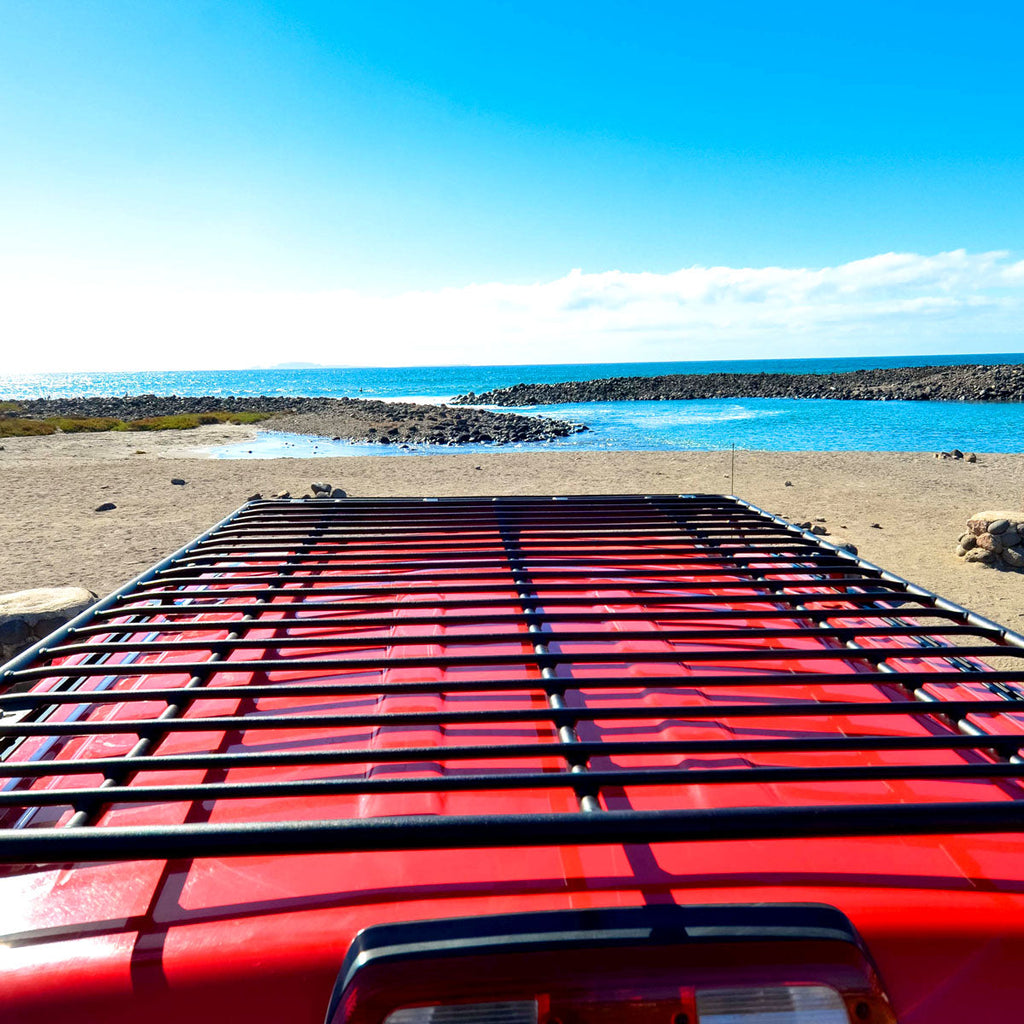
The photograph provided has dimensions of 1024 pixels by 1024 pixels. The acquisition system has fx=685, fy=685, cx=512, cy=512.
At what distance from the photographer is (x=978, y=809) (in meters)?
1.17

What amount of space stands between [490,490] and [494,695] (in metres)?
14.6

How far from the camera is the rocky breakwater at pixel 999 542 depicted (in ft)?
29.9

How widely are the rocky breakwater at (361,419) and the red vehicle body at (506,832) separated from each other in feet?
96.7

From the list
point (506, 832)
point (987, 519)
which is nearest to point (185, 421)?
point (987, 519)

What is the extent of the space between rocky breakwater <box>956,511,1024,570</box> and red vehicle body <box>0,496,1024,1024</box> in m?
8.47

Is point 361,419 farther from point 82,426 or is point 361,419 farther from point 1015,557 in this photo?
point 1015,557

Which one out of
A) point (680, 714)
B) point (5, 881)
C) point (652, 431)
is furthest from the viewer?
point (652, 431)

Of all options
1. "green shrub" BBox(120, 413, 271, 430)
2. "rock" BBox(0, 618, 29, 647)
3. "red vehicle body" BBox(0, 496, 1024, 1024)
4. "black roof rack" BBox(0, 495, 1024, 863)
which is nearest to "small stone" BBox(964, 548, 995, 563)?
"black roof rack" BBox(0, 495, 1024, 863)

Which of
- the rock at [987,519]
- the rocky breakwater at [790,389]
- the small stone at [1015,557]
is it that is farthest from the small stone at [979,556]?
the rocky breakwater at [790,389]

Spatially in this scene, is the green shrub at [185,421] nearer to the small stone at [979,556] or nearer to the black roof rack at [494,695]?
the small stone at [979,556]

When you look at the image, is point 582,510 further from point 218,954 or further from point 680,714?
point 218,954

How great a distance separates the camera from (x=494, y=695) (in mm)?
1909

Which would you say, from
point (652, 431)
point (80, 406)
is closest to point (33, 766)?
point (652, 431)

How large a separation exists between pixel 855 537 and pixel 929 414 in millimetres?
39701
